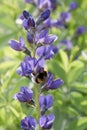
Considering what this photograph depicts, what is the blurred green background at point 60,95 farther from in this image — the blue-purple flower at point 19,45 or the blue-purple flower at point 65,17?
the blue-purple flower at point 65,17

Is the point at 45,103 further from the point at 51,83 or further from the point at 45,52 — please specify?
the point at 45,52

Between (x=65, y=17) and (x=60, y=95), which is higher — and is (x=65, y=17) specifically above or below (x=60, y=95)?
above

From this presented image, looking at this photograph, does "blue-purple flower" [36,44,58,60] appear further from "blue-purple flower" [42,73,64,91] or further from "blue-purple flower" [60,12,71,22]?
"blue-purple flower" [60,12,71,22]

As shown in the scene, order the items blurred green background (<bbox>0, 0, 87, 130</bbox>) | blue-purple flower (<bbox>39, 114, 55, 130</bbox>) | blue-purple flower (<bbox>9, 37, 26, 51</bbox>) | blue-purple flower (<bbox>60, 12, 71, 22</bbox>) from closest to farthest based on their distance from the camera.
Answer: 1. blue-purple flower (<bbox>39, 114, 55, 130</bbox>)
2. blue-purple flower (<bbox>9, 37, 26, 51</bbox>)
3. blurred green background (<bbox>0, 0, 87, 130</bbox>)
4. blue-purple flower (<bbox>60, 12, 71, 22</bbox>)

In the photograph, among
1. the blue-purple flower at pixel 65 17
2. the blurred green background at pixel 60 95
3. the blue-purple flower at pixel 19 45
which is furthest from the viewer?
the blue-purple flower at pixel 65 17

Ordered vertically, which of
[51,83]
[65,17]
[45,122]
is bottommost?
[45,122]

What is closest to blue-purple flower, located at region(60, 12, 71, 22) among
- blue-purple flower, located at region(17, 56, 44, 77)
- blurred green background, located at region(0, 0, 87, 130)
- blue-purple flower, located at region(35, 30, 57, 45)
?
blurred green background, located at region(0, 0, 87, 130)

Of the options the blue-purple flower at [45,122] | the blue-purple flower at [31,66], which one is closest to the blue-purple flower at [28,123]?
the blue-purple flower at [45,122]

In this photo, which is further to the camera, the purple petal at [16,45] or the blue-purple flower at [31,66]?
the purple petal at [16,45]

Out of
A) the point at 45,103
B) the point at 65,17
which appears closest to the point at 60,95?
the point at 45,103

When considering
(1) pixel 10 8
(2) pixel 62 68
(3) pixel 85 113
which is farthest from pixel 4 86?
(1) pixel 10 8

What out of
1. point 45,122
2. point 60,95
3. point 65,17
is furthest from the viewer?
point 65,17
